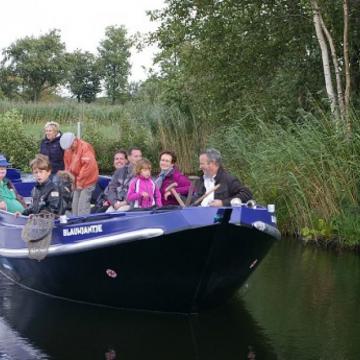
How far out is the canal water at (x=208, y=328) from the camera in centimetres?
618

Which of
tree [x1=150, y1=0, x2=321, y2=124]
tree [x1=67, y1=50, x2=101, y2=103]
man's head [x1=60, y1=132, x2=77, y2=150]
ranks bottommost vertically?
man's head [x1=60, y1=132, x2=77, y2=150]

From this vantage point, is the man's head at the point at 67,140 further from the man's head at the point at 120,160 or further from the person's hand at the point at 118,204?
the person's hand at the point at 118,204

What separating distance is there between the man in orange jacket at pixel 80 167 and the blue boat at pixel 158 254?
1.35 metres

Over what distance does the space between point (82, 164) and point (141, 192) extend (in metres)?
1.64

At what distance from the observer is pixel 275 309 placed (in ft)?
24.9

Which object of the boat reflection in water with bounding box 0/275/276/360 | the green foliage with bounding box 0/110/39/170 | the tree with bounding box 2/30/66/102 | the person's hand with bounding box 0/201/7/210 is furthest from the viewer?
the tree with bounding box 2/30/66/102

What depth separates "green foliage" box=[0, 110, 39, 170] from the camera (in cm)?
2244

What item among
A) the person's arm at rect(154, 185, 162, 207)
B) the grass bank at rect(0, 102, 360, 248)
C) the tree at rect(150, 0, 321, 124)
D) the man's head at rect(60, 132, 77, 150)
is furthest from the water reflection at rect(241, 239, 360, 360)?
the tree at rect(150, 0, 321, 124)

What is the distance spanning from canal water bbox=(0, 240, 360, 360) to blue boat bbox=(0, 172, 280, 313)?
→ 0.22 m

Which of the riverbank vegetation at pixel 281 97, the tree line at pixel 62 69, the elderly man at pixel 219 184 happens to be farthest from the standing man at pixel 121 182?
the tree line at pixel 62 69

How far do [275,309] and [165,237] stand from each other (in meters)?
1.74

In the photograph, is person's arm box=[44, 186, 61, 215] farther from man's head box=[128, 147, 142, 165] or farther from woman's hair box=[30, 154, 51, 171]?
man's head box=[128, 147, 142, 165]

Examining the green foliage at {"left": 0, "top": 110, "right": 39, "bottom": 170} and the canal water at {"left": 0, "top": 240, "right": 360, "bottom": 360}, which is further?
the green foliage at {"left": 0, "top": 110, "right": 39, "bottom": 170}

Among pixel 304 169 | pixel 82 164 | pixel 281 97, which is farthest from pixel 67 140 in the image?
pixel 281 97
